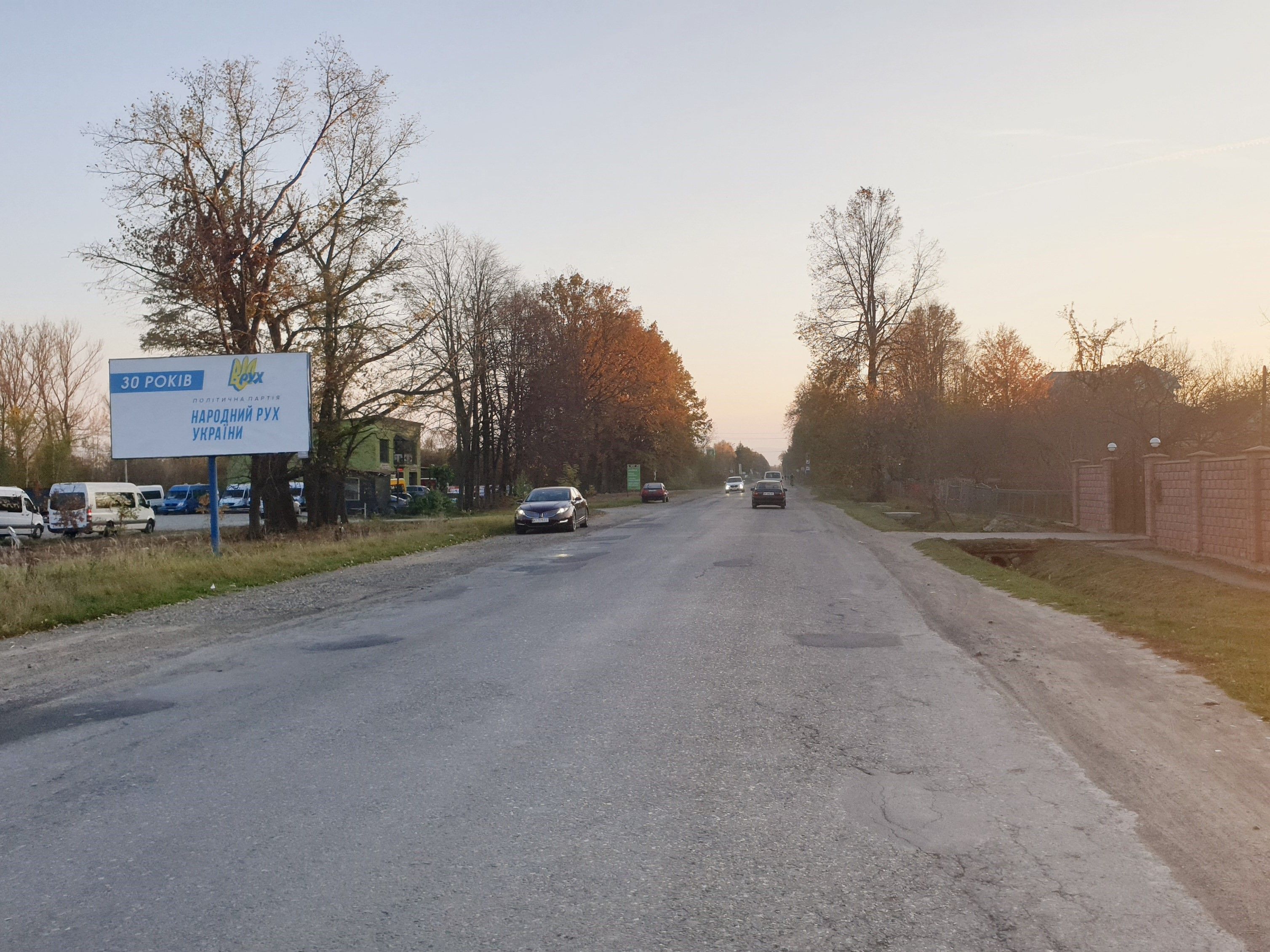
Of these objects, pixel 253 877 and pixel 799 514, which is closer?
pixel 253 877

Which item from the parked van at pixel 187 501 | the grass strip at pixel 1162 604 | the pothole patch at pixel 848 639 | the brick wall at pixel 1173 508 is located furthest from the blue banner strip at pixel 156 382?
the parked van at pixel 187 501

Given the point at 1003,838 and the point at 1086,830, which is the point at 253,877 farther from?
the point at 1086,830

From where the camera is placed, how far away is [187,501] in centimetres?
6519

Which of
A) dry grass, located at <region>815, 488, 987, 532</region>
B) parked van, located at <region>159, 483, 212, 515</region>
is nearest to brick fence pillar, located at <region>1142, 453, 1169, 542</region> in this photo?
dry grass, located at <region>815, 488, 987, 532</region>

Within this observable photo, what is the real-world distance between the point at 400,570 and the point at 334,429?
1738cm

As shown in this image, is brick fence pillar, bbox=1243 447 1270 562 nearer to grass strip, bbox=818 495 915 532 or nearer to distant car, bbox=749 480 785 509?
grass strip, bbox=818 495 915 532

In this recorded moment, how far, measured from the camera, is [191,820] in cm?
485

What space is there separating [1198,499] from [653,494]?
148 ft

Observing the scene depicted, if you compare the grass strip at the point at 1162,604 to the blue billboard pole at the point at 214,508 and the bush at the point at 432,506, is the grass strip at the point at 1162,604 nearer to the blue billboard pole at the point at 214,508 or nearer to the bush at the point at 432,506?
the blue billboard pole at the point at 214,508

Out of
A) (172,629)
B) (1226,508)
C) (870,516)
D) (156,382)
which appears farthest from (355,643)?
(870,516)

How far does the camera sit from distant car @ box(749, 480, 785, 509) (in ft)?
160

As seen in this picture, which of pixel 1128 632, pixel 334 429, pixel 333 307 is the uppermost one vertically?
pixel 333 307

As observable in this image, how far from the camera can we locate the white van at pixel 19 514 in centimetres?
3509

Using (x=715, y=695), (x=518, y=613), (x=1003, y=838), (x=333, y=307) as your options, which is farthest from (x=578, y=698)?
(x=333, y=307)
